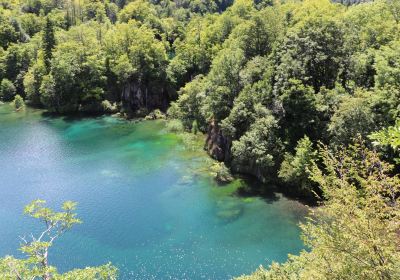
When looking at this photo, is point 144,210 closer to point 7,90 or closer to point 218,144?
point 218,144

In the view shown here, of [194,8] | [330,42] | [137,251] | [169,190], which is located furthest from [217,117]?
[194,8]

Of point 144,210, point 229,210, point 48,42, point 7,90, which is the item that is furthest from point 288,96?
point 7,90

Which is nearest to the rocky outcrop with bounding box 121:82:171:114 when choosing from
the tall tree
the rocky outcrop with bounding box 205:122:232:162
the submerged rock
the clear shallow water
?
the clear shallow water

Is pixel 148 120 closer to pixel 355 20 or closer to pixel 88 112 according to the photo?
pixel 88 112

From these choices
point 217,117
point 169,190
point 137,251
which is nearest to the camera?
point 137,251

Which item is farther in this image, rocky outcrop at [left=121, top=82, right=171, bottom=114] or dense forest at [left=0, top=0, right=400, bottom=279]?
rocky outcrop at [left=121, top=82, right=171, bottom=114]

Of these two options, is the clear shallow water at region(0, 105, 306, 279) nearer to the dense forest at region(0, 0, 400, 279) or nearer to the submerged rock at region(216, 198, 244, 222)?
the submerged rock at region(216, 198, 244, 222)
